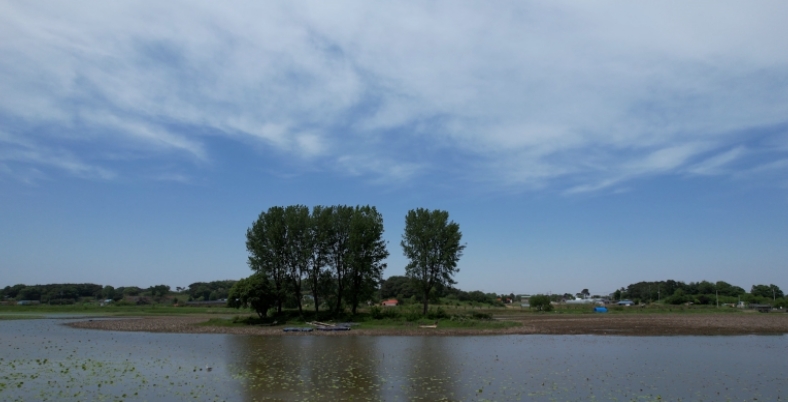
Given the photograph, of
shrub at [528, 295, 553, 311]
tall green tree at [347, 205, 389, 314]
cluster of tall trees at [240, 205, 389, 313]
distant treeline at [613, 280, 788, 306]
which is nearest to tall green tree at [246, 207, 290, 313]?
cluster of tall trees at [240, 205, 389, 313]

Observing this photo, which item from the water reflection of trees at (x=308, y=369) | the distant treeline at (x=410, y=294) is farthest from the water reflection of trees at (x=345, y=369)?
the distant treeline at (x=410, y=294)

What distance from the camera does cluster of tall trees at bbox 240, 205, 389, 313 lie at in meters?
62.3

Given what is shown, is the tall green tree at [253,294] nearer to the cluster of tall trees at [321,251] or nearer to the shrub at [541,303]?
the cluster of tall trees at [321,251]

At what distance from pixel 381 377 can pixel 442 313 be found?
3992cm

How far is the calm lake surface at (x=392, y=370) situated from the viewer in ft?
63.4

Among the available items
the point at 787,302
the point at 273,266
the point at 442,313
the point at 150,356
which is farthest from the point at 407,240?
the point at 787,302

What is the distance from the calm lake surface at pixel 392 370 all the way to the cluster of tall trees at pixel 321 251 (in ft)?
76.0

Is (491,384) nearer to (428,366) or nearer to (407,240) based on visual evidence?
(428,366)

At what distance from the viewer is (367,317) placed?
60.3 metres

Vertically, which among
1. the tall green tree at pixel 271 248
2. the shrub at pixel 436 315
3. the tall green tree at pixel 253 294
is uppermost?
the tall green tree at pixel 271 248

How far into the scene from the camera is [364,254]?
63875mm

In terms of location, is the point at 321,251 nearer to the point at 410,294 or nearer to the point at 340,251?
the point at 340,251

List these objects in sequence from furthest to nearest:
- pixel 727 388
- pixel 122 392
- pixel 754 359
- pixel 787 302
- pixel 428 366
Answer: pixel 787 302 → pixel 754 359 → pixel 428 366 → pixel 727 388 → pixel 122 392

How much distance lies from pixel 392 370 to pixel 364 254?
39.2 m
